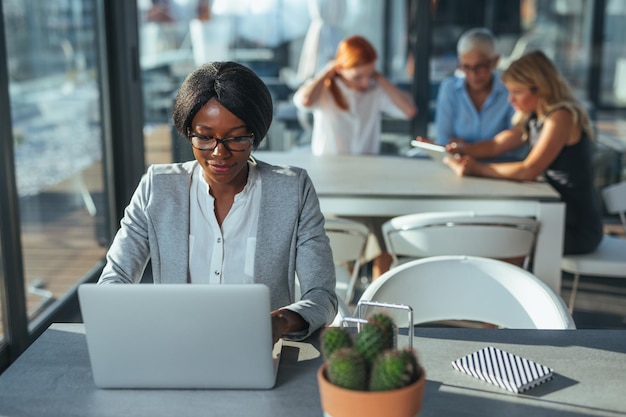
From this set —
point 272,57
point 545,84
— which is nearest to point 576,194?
point 545,84

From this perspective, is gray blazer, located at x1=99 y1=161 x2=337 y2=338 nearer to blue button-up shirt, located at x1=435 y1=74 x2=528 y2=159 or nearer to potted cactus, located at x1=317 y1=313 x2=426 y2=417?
potted cactus, located at x1=317 y1=313 x2=426 y2=417

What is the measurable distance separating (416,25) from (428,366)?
3919 mm

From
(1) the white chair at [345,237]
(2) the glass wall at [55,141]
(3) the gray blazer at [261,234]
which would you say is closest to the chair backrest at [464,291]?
(3) the gray blazer at [261,234]

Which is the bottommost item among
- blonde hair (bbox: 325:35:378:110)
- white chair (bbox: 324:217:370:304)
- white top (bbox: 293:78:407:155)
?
white chair (bbox: 324:217:370:304)

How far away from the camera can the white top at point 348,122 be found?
4738mm

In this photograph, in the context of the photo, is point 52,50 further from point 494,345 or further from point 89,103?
point 494,345

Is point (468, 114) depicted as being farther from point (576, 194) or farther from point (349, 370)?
point (349, 370)

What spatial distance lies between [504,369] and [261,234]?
707 millimetres

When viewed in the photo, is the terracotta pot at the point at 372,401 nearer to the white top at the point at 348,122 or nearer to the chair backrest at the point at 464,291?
the chair backrest at the point at 464,291

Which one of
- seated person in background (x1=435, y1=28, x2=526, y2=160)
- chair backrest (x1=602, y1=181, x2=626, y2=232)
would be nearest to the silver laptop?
chair backrest (x1=602, y1=181, x2=626, y2=232)

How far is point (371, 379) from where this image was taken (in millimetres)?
1354

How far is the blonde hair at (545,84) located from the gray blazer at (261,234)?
1.75 meters

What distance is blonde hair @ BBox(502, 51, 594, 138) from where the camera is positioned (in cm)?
356

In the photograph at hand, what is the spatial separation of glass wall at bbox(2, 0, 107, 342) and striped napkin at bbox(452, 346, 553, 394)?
8.44ft
